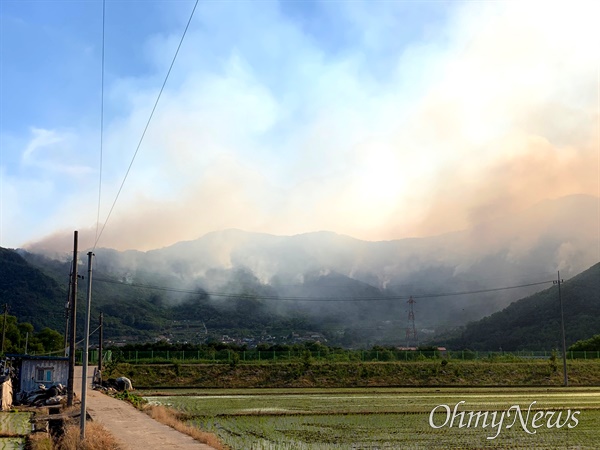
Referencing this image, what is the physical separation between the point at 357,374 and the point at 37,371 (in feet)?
129

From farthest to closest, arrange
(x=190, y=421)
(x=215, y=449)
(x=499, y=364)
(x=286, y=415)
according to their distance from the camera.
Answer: (x=499, y=364) < (x=286, y=415) < (x=190, y=421) < (x=215, y=449)

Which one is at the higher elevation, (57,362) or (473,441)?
(57,362)

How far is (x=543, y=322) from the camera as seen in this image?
506 ft

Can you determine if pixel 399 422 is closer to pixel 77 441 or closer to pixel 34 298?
pixel 77 441

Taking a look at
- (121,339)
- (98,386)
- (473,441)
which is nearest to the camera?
(473,441)

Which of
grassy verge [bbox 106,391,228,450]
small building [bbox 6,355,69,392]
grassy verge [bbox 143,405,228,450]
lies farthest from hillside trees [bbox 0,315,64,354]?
grassy verge [bbox 143,405,228,450]

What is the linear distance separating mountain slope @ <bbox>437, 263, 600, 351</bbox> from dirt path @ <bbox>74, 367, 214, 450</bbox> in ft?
384

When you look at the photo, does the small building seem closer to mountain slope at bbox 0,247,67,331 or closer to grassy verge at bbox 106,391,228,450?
grassy verge at bbox 106,391,228,450

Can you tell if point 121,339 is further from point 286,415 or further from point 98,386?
point 286,415

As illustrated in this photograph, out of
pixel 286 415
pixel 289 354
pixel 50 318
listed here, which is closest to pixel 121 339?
pixel 50 318

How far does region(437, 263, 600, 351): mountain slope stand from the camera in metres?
146

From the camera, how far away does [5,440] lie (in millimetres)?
29766

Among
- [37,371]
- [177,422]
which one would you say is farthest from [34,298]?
[177,422]

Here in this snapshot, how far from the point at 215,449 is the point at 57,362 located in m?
37.5
